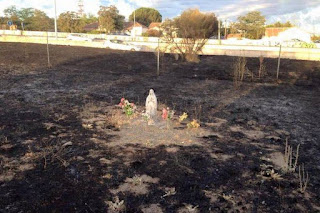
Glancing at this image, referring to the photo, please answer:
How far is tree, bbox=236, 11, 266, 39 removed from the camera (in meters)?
54.3

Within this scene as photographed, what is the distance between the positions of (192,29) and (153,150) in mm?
13601

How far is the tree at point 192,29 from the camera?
56.1ft

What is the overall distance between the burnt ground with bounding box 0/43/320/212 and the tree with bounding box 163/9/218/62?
782cm

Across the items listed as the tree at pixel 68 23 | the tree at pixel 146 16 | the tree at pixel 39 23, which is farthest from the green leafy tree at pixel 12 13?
the tree at pixel 146 16

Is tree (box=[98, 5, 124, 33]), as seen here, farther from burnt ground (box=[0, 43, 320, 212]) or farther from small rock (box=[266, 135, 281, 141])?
small rock (box=[266, 135, 281, 141])

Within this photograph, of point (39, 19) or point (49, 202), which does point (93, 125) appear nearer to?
point (49, 202)

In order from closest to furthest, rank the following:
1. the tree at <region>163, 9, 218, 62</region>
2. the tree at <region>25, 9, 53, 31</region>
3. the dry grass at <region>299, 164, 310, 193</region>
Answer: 1. the dry grass at <region>299, 164, 310, 193</region>
2. the tree at <region>163, 9, 218, 62</region>
3. the tree at <region>25, 9, 53, 31</region>

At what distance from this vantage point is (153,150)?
478cm

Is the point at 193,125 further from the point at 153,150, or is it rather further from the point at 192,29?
the point at 192,29

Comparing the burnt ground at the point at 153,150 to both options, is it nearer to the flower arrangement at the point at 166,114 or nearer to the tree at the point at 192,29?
the flower arrangement at the point at 166,114

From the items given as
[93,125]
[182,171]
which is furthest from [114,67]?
[182,171]

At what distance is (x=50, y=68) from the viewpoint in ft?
44.9

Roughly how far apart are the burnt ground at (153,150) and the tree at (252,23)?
1912 inches

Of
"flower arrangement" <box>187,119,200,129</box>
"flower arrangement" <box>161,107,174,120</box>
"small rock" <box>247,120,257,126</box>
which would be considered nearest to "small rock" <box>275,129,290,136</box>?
"small rock" <box>247,120,257,126</box>
